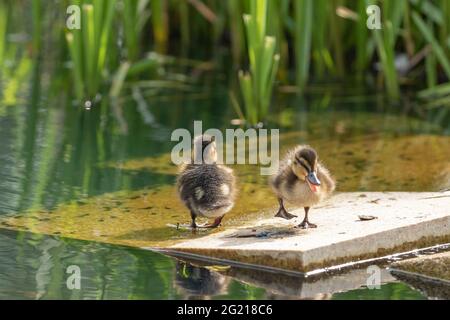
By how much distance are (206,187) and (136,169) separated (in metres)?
1.39

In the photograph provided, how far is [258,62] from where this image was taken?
8.02 metres

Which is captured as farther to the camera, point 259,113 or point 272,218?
point 259,113

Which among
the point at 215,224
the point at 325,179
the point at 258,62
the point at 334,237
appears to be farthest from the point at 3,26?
the point at 334,237

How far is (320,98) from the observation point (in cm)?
963

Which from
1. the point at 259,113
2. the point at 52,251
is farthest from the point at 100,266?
the point at 259,113

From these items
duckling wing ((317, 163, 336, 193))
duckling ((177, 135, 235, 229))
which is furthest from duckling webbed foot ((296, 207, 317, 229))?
duckling ((177, 135, 235, 229))

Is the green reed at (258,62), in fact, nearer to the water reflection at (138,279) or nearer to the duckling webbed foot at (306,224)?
the duckling webbed foot at (306,224)

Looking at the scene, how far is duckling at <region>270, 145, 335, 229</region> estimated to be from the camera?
5.82 metres

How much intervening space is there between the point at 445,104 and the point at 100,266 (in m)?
4.92

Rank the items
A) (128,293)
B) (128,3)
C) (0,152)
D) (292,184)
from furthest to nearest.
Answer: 1. (128,3)
2. (0,152)
3. (292,184)
4. (128,293)

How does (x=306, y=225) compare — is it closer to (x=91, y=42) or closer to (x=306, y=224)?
(x=306, y=224)

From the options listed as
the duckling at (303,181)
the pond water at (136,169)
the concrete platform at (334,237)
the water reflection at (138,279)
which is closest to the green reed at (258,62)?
the pond water at (136,169)

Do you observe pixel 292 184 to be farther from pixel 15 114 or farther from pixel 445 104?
pixel 445 104

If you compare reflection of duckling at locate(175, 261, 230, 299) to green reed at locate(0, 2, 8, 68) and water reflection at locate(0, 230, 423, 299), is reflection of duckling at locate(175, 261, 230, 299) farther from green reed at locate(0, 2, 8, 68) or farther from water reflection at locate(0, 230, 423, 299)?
green reed at locate(0, 2, 8, 68)
